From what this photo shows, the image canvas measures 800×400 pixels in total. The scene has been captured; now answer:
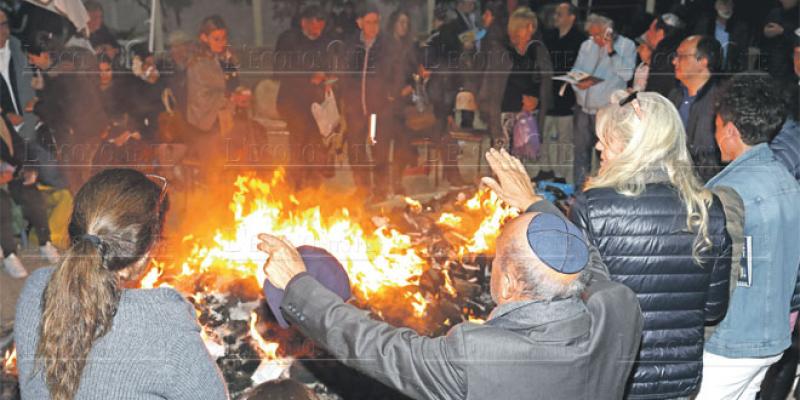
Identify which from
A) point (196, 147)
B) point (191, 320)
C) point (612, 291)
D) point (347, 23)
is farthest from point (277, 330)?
point (347, 23)

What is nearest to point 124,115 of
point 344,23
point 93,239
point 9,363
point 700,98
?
point 344,23

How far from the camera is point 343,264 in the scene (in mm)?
5449

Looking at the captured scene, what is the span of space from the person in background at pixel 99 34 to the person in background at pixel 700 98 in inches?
257

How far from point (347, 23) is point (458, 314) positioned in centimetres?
478

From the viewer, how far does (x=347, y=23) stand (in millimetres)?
8703

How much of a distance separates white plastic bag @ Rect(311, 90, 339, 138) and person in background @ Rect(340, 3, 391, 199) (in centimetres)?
16

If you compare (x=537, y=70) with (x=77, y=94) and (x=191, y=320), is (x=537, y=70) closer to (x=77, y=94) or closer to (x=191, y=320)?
(x=77, y=94)

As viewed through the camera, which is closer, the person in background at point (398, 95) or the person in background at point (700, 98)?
the person in background at point (700, 98)

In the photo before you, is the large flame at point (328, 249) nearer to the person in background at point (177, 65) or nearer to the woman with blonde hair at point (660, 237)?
the person in background at point (177, 65)

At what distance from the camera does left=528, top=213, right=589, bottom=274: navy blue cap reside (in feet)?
6.06

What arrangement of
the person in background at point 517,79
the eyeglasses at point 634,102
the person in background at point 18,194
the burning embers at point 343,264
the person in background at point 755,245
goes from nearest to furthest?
the eyeglasses at point 634,102, the person in background at point 755,245, the burning embers at point 343,264, the person in background at point 18,194, the person in background at point 517,79

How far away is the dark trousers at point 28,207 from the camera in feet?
21.8

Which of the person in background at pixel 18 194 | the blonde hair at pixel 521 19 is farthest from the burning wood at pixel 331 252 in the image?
the blonde hair at pixel 521 19

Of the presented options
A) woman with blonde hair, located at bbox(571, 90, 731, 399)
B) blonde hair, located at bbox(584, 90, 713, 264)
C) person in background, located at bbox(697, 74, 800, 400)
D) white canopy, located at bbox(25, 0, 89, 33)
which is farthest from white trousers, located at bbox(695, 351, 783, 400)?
white canopy, located at bbox(25, 0, 89, 33)
